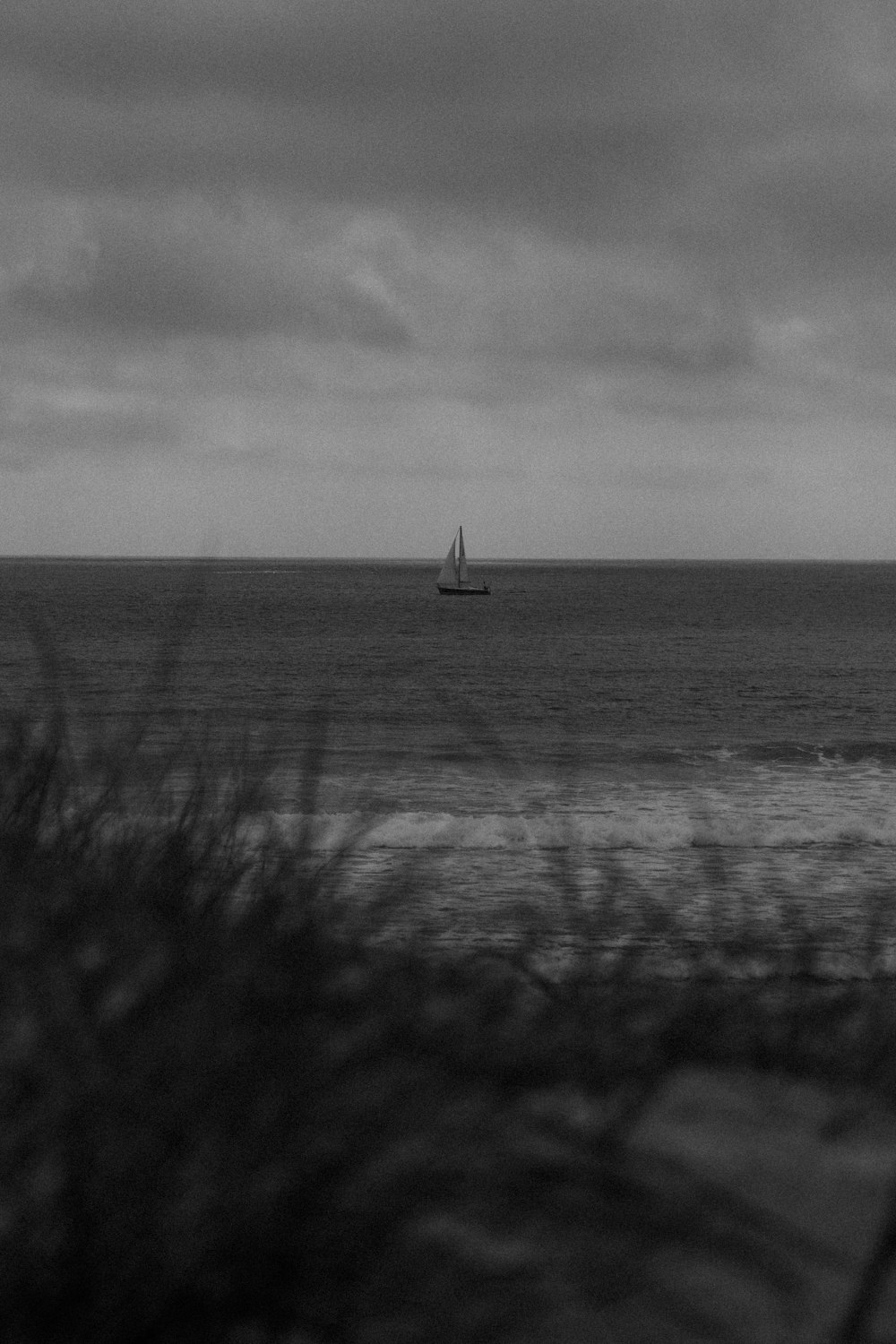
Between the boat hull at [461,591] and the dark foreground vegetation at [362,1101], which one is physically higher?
the dark foreground vegetation at [362,1101]

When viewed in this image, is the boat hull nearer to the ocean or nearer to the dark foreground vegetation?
the ocean

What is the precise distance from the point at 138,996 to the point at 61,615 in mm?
71560

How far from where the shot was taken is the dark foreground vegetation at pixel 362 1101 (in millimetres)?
1091

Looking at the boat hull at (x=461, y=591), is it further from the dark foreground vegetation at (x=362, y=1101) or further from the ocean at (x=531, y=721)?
the dark foreground vegetation at (x=362, y=1101)

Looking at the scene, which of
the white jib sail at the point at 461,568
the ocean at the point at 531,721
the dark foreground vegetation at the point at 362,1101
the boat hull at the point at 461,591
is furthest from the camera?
the boat hull at the point at 461,591

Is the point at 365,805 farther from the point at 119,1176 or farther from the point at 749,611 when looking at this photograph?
the point at 749,611

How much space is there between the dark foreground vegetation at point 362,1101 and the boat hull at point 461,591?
330 ft

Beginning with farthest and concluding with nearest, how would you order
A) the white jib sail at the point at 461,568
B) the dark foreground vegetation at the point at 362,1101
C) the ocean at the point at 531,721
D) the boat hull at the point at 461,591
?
1. the boat hull at the point at 461,591
2. the white jib sail at the point at 461,568
3. the ocean at the point at 531,721
4. the dark foreground vegetation at the point at 362,1101

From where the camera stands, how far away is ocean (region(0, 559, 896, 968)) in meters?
1.33

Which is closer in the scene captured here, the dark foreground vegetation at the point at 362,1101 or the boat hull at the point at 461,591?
the dark foreground vegetation at the point at 362,1101

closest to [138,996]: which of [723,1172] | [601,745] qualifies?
[723,1172]

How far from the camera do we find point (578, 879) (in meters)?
1.24

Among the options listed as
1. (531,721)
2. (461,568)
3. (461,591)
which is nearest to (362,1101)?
(531,721)

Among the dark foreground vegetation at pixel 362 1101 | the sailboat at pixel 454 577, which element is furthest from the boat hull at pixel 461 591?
the dark foreground vegetation at pixel 362 1101
